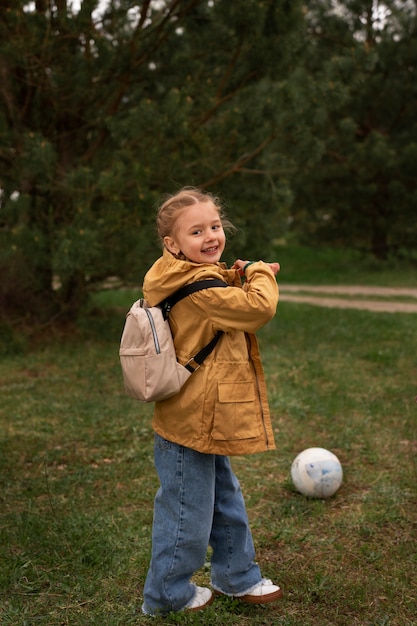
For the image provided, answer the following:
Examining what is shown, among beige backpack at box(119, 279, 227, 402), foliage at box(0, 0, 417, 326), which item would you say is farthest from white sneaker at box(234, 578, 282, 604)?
foliage at box(0, 0, 417, 326)

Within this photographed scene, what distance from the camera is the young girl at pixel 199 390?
2.50m

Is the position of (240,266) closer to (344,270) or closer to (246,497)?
(246,497)

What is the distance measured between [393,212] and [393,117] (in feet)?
8.31

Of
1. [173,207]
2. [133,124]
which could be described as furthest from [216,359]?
[133,124]

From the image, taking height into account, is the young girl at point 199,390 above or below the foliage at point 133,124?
below

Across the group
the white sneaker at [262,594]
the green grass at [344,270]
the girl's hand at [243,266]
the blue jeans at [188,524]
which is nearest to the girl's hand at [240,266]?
the girl's hand at [243,266]

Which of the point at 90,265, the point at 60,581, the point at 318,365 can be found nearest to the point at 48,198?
the point at 90,265

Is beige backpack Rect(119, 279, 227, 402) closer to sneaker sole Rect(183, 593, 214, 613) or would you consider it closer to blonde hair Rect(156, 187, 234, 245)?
blonde hair Rect(156, 187, 234, 245)

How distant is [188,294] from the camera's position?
8.25 ft

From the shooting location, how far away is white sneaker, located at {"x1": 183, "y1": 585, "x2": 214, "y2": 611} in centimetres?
274

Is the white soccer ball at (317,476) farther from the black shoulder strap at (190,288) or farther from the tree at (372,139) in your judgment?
the tree at (372,139)

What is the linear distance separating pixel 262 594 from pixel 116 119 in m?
6.58

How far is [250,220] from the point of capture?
384 inches

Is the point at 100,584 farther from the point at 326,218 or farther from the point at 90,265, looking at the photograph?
the point at 326,218
